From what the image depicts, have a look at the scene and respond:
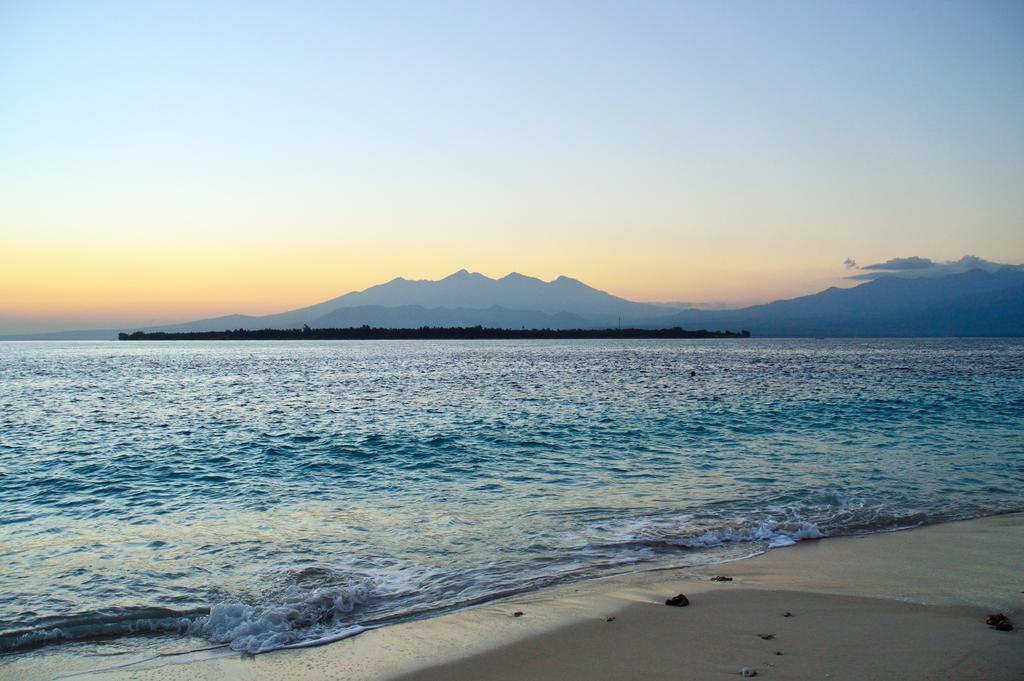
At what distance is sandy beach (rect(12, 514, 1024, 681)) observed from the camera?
626 centimetres

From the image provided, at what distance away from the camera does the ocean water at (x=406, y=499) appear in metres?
8.90

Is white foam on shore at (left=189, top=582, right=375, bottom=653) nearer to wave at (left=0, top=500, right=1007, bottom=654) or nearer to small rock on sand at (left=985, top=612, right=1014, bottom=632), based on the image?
wave at (left=0, top=500, right=1007, bottom=654)

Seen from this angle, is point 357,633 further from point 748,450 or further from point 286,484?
point 748,450

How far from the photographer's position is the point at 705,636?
7035 millimetres

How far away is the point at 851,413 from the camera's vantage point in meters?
30.4

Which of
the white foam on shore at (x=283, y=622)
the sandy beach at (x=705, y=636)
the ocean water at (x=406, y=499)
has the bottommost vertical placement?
the ocean water at (x=406, y=499)

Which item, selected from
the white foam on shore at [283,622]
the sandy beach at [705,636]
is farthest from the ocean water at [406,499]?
the sandy beach at [705,636]

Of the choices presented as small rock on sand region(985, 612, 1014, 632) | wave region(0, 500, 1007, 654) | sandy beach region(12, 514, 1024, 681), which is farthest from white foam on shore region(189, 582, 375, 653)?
small rock on sand region(985, 612, 1014, 632)

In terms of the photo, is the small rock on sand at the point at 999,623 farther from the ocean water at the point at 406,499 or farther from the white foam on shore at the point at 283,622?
the white foam on shore at the point at 283,622

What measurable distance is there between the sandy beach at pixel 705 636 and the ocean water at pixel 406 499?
25.4 inches

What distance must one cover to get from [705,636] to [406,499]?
354 inches

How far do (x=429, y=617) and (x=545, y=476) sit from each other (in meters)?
8.88

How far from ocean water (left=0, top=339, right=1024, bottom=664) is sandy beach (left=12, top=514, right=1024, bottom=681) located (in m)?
0.65

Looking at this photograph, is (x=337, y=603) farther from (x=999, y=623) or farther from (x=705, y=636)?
(x=999, y=623)
